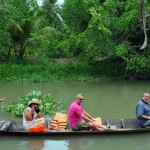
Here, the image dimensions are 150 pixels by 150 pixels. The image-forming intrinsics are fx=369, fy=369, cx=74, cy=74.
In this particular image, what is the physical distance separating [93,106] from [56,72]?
1065cm

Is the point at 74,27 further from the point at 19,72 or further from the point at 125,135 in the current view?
the point at 125,135

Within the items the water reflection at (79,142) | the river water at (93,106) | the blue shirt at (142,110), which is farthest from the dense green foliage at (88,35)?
the water reflection at (79,142)

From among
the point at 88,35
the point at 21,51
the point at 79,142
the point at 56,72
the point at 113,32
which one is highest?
the point at 113,32

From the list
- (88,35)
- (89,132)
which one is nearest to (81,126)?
(89,132)

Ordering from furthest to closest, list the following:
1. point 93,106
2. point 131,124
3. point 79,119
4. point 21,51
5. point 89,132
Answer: point 21,51
point 93,106
point 131,124
point 79,119
point 89,132

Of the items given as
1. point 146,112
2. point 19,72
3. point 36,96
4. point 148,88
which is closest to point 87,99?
point 36,96

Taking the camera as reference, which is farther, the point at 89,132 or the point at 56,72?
the point at 56,72

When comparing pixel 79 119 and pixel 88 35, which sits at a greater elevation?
pixel 88 35

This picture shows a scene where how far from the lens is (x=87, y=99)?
1680 cm

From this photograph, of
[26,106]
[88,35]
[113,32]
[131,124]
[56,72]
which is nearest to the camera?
[131,124]

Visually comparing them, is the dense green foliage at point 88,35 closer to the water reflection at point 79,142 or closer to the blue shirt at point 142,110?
the blue shirt at point 142,110

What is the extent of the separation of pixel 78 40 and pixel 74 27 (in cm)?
290

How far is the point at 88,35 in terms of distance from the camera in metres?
23.0

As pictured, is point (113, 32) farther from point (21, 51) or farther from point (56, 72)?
point (21, 51)
